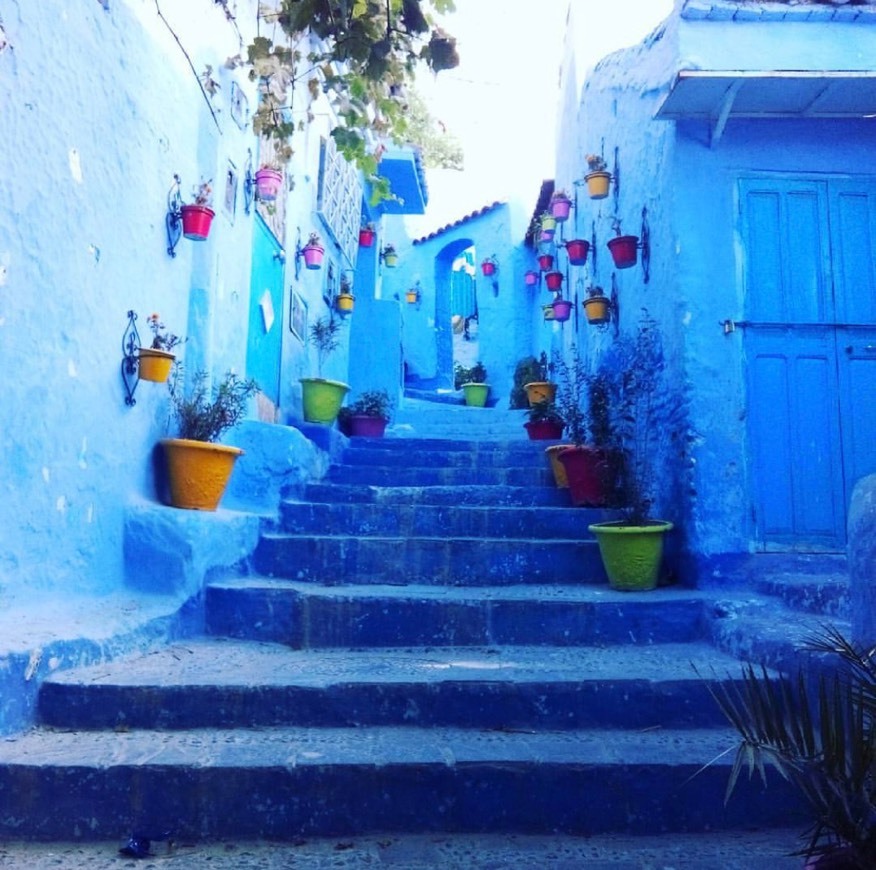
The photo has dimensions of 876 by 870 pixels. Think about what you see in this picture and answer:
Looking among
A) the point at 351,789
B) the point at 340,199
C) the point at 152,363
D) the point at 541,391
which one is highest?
the point at 340,199

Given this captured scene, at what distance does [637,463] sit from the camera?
18.1 feet

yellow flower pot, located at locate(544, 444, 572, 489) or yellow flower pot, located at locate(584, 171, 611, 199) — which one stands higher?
yellow flower pot, located at locate(584, 171, 611, 199)

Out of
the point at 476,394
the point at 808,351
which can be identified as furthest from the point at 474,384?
the point at 808,351

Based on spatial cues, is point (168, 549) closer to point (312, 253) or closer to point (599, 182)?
point (599, 182)

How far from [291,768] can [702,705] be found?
154 centimetres

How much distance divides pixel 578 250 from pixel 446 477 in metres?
2.46

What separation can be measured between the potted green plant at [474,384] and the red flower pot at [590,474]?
821cm

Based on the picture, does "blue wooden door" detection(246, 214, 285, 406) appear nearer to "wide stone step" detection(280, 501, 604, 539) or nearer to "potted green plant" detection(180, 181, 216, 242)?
"potted green plant" detection(180, 181, 216, 242)

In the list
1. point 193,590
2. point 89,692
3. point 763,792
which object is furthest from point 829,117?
point 89,692

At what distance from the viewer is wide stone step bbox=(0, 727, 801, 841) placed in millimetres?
A: 2455

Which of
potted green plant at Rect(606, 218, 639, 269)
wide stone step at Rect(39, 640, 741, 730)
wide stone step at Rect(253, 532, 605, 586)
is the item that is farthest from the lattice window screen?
wide stone step at Rect(39, 640, 741, 730)

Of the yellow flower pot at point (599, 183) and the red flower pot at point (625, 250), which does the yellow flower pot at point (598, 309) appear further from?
the red flower pot at point (625, 250)

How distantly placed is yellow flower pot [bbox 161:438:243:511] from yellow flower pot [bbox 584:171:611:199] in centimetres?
347

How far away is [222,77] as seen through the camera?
523 centimetres
